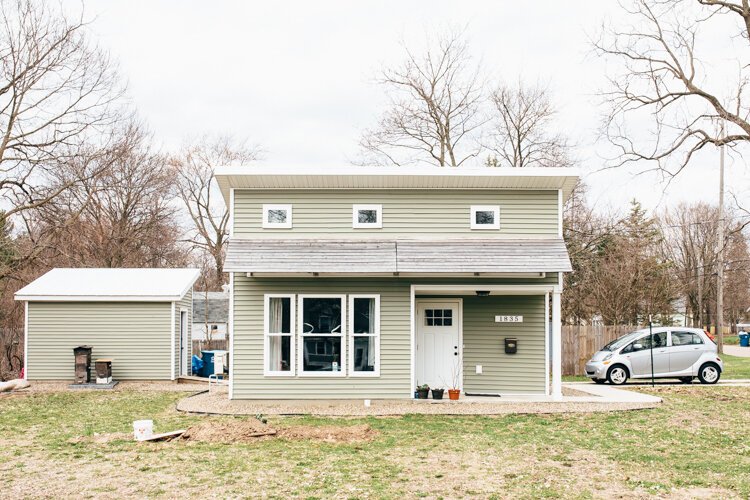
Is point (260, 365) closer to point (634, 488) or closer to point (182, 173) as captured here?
point (634, 488)

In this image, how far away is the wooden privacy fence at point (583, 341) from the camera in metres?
24.2

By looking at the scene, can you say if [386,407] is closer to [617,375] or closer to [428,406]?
[428,406]

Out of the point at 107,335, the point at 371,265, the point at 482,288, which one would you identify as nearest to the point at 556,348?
the point at 482,288

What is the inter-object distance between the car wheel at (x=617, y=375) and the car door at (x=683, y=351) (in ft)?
3.87

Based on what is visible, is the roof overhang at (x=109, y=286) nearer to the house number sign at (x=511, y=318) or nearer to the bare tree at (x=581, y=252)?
the house number sign at (x=511, y=318)

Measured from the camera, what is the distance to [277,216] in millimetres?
16219

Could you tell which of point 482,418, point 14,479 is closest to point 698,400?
point 482,418

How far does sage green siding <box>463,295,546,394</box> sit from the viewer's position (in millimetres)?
16641

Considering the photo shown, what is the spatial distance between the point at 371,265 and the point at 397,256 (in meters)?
0.63

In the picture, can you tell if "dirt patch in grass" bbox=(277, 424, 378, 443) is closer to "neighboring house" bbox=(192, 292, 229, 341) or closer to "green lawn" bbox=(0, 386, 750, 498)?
"green lawn" bbox=(0, 386, 750, 498)

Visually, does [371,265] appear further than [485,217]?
No

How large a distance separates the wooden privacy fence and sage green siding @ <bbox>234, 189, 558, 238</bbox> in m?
9.04

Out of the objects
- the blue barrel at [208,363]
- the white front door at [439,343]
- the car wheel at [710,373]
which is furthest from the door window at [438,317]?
the blue barrel at [208,363]

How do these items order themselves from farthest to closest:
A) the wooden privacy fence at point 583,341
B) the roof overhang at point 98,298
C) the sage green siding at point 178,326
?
the wooden privacy fence at point 583,341, the sage green siding at point 178,326, the roof overhang at point 98,298
